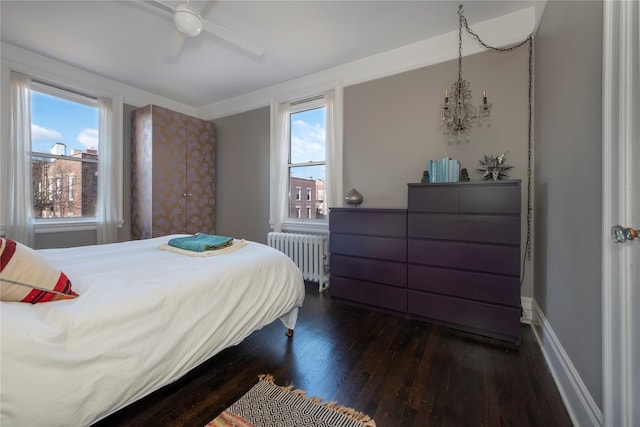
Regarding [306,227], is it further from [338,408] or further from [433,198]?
[338,408]

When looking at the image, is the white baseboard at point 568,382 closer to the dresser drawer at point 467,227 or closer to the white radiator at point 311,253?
the dresser drawer at point 467,227

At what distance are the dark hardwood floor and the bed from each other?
0.90 ft

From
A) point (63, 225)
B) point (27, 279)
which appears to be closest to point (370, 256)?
point (27, 279)

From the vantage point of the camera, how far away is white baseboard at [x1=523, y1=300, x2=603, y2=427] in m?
1.09

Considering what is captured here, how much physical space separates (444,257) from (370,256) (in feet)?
2.12

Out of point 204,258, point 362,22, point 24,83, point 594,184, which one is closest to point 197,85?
point 24,83

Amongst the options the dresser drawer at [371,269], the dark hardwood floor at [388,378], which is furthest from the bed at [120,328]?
the dresser drawer at [371,269]

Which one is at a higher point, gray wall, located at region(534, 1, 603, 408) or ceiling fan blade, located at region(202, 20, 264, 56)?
ceiling fan blade, located at region(202, 20, 264, 56)

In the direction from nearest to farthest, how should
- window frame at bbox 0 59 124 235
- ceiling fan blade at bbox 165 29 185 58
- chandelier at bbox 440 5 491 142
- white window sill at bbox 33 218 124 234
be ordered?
1. ceiling fan blade at bbox 165 29 185 58
2. chandelier at bbox 440 5 491 142
3. window frame at bbox 0 59 124 235
4. white window sill at bbox 33 218 124 234

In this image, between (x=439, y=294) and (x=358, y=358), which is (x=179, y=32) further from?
(x=439, y=294)

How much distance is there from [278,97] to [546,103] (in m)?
2.91

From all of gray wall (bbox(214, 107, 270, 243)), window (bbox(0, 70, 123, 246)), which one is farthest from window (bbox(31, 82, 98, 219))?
gray wall (bbox(214, 107, 270, 243))

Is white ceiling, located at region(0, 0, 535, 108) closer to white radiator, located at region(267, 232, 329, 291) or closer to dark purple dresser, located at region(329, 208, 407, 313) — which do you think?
dark purple dresser, located at region(329, 208, 407, 313)

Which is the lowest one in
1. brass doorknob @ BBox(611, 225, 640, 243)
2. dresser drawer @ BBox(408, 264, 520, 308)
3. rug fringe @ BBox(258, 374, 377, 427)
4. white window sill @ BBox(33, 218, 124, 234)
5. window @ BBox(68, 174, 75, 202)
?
rug fringe @ BBox(258, 374, 377, 427)
